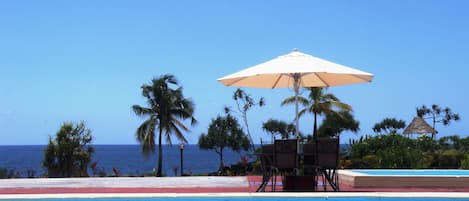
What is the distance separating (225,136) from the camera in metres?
33.9

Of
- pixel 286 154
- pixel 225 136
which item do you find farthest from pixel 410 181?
pixel 225 136

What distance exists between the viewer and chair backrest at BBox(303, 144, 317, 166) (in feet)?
29.8

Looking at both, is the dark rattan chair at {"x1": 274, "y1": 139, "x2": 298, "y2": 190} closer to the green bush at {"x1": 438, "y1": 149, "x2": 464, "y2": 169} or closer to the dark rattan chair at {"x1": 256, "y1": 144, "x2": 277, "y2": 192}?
the dark rattan chair at {"x1": 256, "y1": 144, "x2": 277, "y2": 192}

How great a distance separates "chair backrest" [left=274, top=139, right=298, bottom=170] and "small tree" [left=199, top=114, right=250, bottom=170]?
951 inches

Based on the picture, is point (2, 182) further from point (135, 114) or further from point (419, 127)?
point (419, 127)

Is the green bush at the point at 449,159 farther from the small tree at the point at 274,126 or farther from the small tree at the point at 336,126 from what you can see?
the small tree at the point at 274,126

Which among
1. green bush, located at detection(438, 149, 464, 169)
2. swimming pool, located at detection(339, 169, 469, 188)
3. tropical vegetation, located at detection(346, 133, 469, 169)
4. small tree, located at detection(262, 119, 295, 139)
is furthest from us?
small tree, located at detection(262, 119, 295, 139)

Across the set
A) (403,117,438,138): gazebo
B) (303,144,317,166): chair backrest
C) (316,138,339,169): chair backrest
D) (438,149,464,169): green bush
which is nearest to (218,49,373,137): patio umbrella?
(303,144,317,166): chair backrest

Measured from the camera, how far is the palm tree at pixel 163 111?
25.7 meters

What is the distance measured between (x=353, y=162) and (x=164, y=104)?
9027 mm

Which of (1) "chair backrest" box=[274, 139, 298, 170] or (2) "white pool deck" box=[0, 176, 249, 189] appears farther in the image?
(2) "white pool deck" box=[0, 176, 249, 189]

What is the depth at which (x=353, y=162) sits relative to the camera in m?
19.7

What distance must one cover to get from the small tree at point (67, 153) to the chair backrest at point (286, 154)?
43.7 feet

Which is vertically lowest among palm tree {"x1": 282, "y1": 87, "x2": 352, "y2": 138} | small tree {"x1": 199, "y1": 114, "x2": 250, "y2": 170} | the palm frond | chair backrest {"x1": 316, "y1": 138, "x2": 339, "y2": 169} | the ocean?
the ocean
